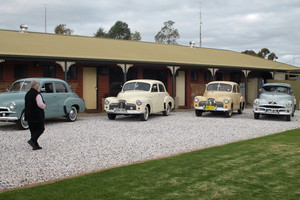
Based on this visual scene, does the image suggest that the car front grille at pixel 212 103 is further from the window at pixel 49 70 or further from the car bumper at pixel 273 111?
the window at pixel 49 70

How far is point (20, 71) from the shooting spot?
17453mm

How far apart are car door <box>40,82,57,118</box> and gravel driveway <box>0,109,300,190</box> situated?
0.52 metres

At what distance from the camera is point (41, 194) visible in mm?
4922

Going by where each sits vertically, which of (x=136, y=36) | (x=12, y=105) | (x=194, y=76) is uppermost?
(x=136, y=36)

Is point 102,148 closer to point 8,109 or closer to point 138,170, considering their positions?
point 138,170

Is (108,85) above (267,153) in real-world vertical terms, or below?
above

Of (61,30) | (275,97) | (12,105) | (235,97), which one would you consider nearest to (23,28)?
(12,105)

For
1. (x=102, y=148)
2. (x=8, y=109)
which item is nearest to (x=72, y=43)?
(x=8, y=109)

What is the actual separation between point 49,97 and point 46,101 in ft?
0.96

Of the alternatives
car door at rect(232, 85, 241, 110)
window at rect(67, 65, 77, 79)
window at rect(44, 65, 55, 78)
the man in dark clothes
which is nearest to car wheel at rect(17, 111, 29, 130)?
the man in dark clothes

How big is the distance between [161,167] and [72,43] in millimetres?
15701

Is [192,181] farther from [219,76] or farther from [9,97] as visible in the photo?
[219,76]

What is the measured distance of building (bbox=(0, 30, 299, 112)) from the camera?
16.8 meters

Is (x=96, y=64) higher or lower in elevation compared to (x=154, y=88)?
higher
